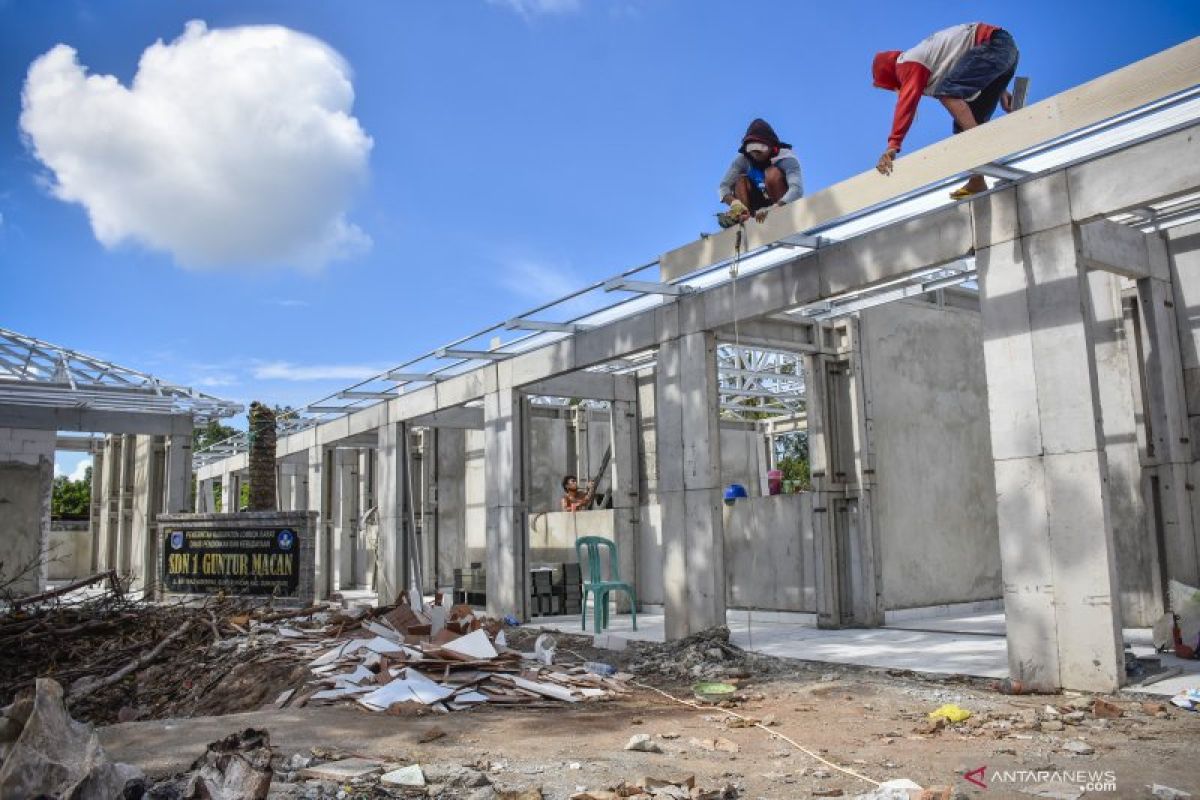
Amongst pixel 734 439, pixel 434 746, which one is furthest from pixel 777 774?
pixel 734 439

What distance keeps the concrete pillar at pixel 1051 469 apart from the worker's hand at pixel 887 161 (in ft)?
3.74

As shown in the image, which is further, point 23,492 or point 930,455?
point 23,492

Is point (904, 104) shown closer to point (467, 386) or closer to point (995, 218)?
point (995, 218)

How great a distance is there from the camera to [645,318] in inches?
460

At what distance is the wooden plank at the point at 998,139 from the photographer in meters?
5.94

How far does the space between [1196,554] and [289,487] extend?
24344mm

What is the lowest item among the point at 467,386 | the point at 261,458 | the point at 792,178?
the point at 261,458

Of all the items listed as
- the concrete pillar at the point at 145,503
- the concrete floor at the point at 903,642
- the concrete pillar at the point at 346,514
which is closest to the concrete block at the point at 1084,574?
the concrete floor at the point at 903,642

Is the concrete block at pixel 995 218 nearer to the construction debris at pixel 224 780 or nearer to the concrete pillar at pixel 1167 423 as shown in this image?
the concrete pillar at pixel 1167 423

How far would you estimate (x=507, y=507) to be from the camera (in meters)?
14.3

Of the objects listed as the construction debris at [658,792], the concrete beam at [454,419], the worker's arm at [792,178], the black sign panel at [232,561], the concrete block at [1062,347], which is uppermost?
the worker's arm at [792,178]

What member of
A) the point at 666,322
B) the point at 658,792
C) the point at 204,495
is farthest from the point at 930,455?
the point at 204,495

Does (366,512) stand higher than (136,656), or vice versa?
(366,512)

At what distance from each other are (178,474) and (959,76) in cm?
1728
